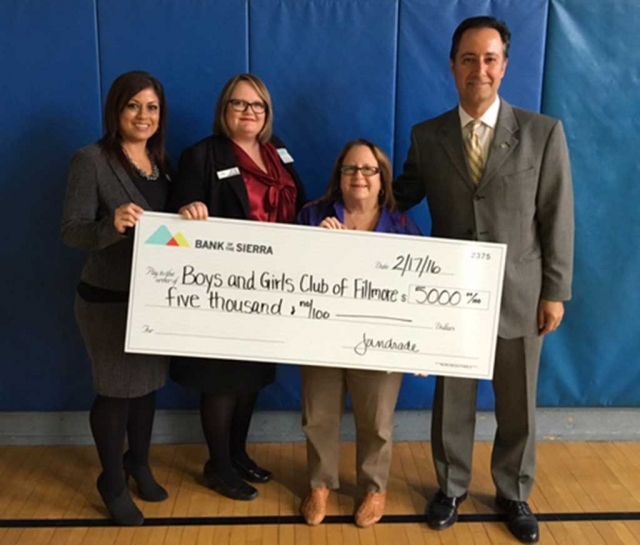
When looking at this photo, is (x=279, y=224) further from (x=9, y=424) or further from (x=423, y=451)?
(x=9, y=424)

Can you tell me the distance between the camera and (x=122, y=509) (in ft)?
7.51

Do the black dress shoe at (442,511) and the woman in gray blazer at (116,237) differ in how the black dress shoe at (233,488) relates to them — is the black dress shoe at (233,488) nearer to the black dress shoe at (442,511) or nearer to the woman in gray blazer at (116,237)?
the woman in gray blazer at (116,237)

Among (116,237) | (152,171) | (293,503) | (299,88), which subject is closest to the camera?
(116,237)

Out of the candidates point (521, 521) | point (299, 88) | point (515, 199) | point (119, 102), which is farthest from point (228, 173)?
point (521, 521)

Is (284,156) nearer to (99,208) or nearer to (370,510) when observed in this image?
(99,208)

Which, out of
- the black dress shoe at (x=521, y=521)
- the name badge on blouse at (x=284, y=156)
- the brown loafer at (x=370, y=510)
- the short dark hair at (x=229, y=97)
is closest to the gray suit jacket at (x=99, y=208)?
the short dark hair at (x=229, y=97)

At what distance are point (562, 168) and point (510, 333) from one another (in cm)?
54

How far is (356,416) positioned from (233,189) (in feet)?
2.87

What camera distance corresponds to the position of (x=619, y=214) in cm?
267

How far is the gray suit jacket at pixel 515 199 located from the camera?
205cm

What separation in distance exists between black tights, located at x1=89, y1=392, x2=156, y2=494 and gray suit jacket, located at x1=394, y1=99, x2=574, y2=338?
1.20m

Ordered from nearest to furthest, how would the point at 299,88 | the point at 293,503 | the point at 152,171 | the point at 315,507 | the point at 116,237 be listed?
the point at 116,237 → the point at 152,171 → the point at 315,507 → the point at 293,503 → the point at 299,88

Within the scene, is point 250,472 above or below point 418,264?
below

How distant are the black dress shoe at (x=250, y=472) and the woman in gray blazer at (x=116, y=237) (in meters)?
0.42
